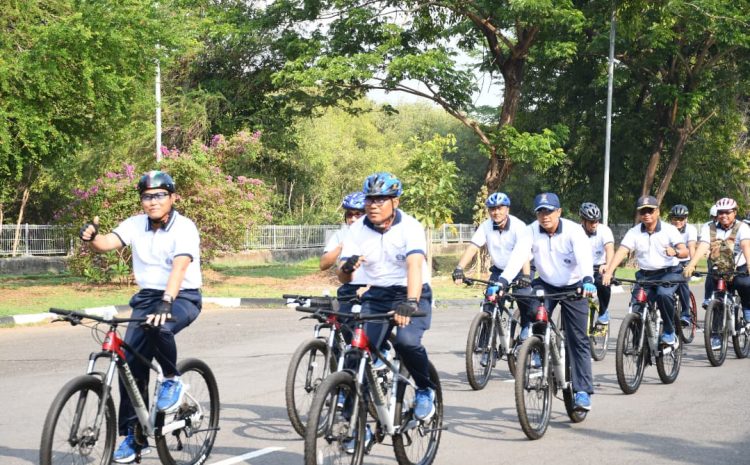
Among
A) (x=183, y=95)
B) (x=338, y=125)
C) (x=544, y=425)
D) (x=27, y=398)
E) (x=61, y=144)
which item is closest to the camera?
(x=544, y=425)

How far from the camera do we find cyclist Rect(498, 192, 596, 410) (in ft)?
27.4

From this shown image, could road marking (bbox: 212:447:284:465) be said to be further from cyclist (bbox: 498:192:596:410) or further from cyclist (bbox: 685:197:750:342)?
cyclist (bbox: 685:197:750:342)

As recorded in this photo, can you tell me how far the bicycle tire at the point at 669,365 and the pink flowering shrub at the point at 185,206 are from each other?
14.6m

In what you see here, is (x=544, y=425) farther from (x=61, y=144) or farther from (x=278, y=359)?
(x=61, y=144)

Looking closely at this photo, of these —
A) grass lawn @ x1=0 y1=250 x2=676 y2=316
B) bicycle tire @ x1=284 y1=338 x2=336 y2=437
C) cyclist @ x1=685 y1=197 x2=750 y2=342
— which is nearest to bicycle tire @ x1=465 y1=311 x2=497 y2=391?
bicycle tire @ x1=284 y1=338 x2=336 y2=437

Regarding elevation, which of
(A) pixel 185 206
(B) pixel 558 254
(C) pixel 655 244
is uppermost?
(A) pixel 185 206

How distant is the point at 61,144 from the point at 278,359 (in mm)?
10854

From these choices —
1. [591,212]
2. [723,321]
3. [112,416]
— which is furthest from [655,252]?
[112,416]

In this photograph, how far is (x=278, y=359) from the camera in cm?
1258

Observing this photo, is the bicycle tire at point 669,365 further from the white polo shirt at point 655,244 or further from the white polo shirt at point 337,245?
the white polo shirt at point 337,245

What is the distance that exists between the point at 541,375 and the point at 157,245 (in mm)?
3234

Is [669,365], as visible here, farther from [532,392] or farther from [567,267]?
[532,392]

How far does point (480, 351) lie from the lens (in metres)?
10.4

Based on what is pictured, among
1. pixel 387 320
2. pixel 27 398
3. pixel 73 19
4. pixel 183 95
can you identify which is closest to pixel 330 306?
pixel 387 320
